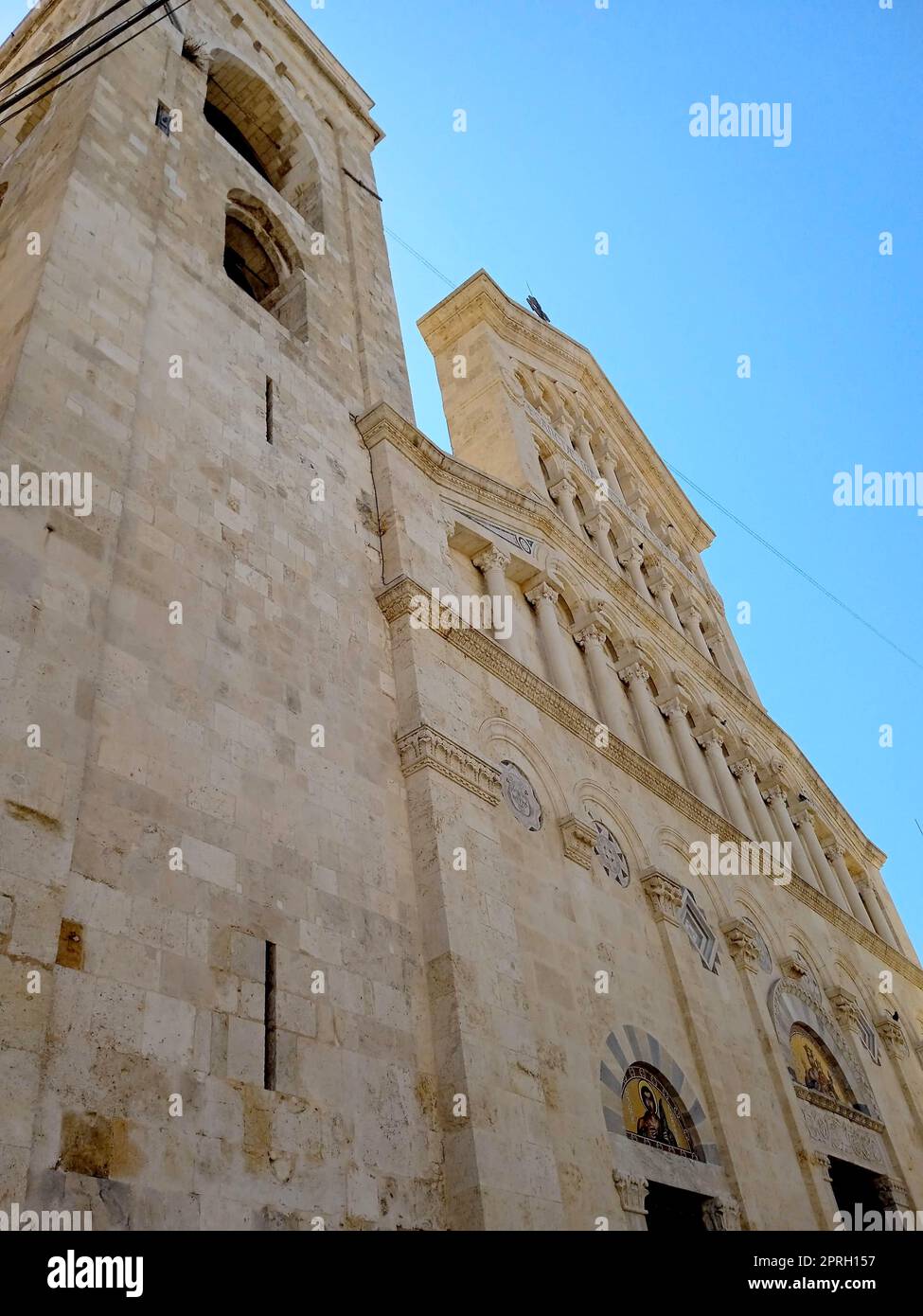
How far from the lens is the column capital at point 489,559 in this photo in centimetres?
1346

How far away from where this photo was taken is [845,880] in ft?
66.9

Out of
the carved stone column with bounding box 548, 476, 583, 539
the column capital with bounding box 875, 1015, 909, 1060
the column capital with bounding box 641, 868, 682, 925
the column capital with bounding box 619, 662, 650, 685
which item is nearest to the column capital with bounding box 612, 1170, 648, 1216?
the column capital with bounding box 641, 868, 682, 925

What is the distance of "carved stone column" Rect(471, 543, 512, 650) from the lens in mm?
13203

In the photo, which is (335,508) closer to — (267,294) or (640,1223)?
(267,294)

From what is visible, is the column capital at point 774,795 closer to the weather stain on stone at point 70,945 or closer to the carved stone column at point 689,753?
the carved stone column at point 689,753

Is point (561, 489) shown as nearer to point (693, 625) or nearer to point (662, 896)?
point (693, 625)

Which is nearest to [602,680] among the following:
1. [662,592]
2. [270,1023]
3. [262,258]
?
[662,592]

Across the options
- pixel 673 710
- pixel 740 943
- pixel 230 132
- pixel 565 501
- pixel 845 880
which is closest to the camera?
pixel 740 943

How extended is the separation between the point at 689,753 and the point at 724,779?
1089mm

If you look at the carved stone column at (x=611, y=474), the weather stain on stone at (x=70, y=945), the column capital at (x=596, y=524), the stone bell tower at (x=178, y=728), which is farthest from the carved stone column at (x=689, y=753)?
the weather stain on stone at (x=70, y=945)

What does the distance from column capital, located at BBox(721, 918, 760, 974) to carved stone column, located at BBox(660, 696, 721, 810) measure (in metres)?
2.53

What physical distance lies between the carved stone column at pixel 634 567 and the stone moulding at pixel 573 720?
17.9 ft
